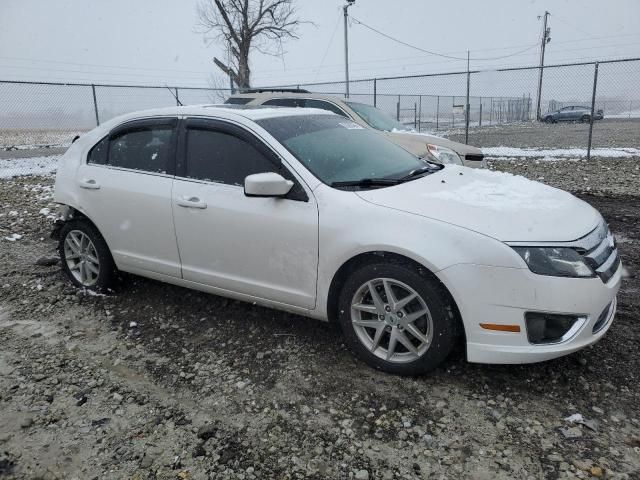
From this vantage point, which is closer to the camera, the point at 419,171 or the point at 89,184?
the point at 419,171

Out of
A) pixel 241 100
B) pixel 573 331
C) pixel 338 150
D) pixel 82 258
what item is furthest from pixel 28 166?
pixel 573 331

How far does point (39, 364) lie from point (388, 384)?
231 centimetres

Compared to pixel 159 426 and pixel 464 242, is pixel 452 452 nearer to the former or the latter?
pixel 464 242

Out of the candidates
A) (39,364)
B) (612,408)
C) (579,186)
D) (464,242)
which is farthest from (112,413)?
(579,186)

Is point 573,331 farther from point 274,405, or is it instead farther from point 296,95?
point 296,95

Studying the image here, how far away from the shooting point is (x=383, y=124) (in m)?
8.66

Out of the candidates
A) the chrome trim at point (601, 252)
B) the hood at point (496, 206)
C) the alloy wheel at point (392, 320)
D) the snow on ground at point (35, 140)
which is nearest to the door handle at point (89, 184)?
the hood at point (496, 206)

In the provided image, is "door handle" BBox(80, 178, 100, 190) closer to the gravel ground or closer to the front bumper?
the gravel ground

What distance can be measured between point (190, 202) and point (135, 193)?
24.0 inches

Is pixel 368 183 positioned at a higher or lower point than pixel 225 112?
lower

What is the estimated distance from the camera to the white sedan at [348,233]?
8.84 feet

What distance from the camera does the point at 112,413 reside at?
284cm

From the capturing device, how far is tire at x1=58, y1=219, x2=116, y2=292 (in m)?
4.34

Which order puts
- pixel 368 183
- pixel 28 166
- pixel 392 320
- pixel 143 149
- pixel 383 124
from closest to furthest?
pixel 392 320 → pixel 368 183 → pixel 143 149 → pixel 383 124 → pixel 28 166
